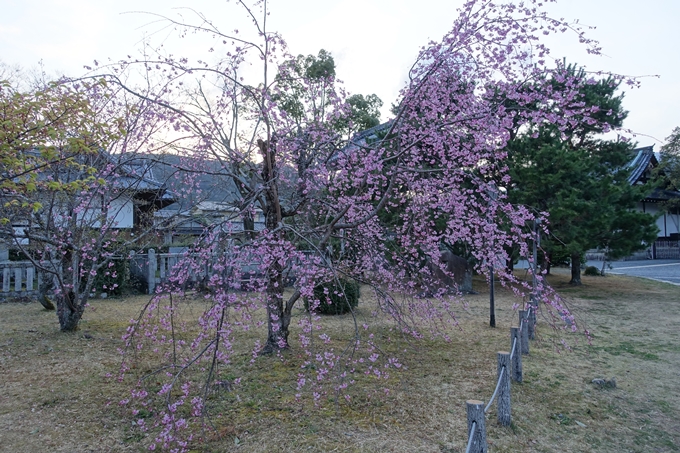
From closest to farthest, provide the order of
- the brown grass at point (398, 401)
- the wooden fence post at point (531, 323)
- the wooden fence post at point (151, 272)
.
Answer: the brown grass at point (398, 401) < the wooden fence post at point (531, 323) < the wooden fence post at point (151, 272)

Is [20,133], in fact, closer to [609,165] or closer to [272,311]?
[272,311]

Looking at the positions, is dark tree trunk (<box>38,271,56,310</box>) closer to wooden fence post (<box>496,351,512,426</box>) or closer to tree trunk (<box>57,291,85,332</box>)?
tree trunk (<box>57,291,85,332</box>)

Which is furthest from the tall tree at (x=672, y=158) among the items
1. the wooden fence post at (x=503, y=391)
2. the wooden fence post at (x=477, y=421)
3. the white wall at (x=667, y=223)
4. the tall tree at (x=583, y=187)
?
the wooden fence post at (x=477, y=421)

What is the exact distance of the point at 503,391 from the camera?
12.3 ft

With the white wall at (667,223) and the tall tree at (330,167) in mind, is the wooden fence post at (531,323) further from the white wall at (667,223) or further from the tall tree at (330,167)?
the white wall at (667,223)

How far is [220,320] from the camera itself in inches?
132

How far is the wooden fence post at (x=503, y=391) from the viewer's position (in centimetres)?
371

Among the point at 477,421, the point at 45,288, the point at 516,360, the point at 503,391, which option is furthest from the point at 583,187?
the point at 45,288

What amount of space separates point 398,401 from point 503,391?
3.37 feet

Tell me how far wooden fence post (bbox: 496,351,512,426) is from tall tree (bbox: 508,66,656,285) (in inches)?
281

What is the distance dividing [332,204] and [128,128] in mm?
3171

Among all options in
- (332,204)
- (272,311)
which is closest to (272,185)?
(332,204)

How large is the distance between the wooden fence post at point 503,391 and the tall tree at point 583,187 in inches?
281

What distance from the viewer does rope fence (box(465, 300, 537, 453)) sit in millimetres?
2613
